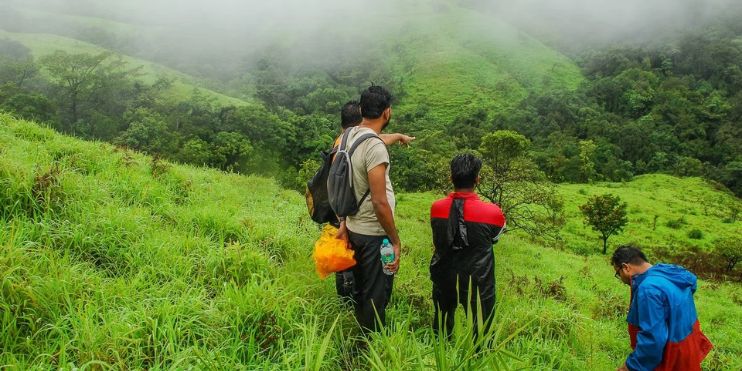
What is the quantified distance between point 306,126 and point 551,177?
1362 inches

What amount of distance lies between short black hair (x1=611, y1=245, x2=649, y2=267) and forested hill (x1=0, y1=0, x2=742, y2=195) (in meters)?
22.9

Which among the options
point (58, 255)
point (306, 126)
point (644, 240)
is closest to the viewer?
point (58, 255)

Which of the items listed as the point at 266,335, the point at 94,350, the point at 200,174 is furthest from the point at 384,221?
the point at 200,174

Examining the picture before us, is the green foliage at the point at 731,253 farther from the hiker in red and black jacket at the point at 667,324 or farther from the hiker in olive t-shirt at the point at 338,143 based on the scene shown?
the hiker in olive t-shirt at the point at 338,143

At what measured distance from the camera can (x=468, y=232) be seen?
366 centimetres

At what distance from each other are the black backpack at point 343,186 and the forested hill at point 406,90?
23.5 m

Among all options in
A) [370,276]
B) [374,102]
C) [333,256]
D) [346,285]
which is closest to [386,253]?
[370,276]

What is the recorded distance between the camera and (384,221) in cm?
303

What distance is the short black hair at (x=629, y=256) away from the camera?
3.35 metres

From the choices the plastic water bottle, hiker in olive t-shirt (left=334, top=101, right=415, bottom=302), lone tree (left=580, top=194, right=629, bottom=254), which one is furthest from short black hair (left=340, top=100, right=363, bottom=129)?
lone tree (left=580, top=194, right=629, bottom=254)

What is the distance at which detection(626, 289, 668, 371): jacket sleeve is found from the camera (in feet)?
9.67

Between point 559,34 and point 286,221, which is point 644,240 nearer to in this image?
point 286,221

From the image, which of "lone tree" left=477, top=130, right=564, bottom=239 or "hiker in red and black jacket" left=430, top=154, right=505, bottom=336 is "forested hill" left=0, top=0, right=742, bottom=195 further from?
"hiker in red and black jacket" left=430, top=154, right=505, bottom=336

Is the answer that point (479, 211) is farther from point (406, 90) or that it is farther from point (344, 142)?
point (406, 90)
